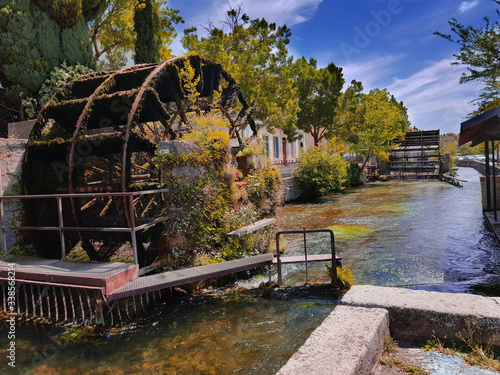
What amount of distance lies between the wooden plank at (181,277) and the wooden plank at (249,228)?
766 mm

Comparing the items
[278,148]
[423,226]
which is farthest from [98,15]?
[278,148]

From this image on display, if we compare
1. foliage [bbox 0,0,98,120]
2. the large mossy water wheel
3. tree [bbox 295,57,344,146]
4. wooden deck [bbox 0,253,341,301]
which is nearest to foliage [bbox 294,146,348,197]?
tree [bbox 295,57,344,146]

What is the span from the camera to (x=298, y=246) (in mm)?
9039

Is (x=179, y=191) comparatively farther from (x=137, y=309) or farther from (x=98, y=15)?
(x=98, y=15)

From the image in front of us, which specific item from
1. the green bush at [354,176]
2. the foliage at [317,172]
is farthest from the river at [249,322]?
the green bush at [354,176]

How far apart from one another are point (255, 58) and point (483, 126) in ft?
36.3

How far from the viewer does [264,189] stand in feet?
28.1

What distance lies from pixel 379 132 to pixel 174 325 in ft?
89.8

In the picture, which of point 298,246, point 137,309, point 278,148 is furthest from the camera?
point 278,148

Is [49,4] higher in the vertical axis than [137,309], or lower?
higher

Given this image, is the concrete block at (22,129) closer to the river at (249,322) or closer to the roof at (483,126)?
the river at (249,322)

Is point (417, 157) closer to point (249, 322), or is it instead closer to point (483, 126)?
point (483, 126)

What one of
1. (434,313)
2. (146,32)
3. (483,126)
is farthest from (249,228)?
(146,32)

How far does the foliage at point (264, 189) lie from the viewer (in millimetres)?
8352
